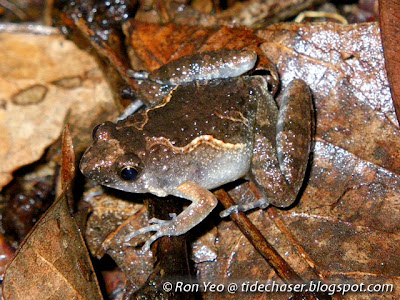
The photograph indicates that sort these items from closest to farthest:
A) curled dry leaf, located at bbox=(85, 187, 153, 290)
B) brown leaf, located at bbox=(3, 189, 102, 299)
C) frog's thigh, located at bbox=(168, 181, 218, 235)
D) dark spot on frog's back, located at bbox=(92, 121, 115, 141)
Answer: brown leaf, located at bbox=(3, 189, 102, 299), frog's thigh, located at bbox=(168, 181, 218, 235), dark spot on frog's back, located at bbox=(92, 121, 115, 141), curled dry leaf, located at bbox=(85, 187, 153, 290)

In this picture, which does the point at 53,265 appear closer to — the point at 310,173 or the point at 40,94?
the point at 40,94

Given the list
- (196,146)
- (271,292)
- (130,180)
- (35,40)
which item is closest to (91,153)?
(130,180)

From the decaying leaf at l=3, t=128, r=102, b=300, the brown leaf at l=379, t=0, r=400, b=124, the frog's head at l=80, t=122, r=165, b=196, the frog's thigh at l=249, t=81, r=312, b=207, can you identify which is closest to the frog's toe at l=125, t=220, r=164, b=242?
A: the frog's head at l=80, t=122, r=165, b=196

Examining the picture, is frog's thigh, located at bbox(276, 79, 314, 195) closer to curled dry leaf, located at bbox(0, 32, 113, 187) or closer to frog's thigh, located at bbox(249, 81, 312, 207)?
frog's thigh, located at bbox(249, 81, 312, 207)

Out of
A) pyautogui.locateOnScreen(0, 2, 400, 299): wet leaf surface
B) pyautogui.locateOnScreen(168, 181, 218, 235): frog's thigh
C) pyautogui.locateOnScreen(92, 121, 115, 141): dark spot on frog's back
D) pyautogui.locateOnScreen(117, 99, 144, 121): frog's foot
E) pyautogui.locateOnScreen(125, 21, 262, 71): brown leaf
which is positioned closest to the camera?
pyautogui.locateOnScreen(0, 2, 400, 299): wet leaf surface

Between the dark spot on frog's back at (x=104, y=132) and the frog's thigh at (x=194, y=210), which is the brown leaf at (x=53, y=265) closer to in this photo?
the dark spot on frog's back at (x=104, y=132)

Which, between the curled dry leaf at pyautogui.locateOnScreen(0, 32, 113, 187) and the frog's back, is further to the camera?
the curled dry leaf at pyautogui.locateOnScreen(0, 32, 113, 187)

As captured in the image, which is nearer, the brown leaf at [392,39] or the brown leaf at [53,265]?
the brown leaf at [53,265]

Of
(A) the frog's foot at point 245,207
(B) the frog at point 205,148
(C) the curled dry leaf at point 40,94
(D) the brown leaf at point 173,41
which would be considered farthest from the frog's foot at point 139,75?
(A) the frog's foot at point 245,207
